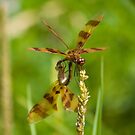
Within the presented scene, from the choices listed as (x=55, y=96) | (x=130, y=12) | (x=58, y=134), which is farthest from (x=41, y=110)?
(x=130, y=12)

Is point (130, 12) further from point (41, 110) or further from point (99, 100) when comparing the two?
point (41, 110)

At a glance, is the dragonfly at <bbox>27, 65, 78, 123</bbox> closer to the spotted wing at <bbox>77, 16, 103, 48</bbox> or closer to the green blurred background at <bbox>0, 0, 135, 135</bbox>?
the spotted wing at <bbox>77, 16, 103, 48</bbox>

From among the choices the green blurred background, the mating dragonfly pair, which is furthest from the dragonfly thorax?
the green blurred background

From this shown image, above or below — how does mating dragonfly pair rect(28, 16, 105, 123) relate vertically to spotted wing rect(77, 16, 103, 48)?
below

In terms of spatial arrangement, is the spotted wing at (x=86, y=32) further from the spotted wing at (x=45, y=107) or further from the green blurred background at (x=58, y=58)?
the green blurred background at (x=58, y=58)

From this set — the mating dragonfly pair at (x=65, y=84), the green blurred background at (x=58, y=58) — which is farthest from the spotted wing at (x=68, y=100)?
the green blurred background at (x=58, y=58)

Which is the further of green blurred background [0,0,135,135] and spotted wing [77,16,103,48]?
green blurred background [0,0,135,135]

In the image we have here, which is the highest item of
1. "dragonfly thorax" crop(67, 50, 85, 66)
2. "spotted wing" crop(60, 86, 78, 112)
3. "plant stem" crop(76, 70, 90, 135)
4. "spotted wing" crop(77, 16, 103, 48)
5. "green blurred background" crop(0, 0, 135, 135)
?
"green blurred background" crop(0, 0, 135, 135)

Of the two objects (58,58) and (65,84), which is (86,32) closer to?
(65,84)

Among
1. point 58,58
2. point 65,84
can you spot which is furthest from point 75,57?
point 58,58
